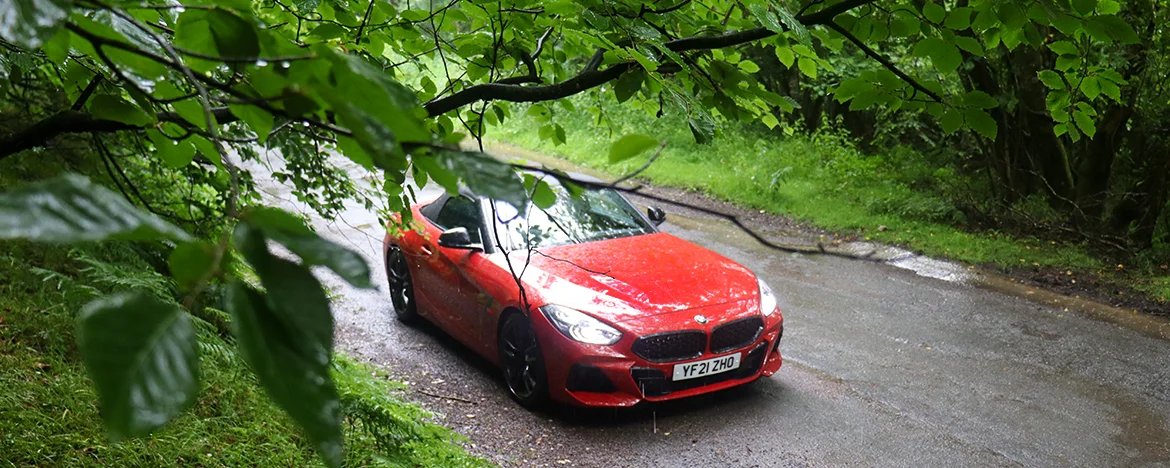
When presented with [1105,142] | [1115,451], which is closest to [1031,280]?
[1105,142]

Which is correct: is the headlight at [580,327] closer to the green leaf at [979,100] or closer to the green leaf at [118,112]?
the green leaf at [979,100]

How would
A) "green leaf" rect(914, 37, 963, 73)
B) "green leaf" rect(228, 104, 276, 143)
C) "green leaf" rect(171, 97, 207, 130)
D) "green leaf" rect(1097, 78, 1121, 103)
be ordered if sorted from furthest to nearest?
1. "green leaf" rect(1097, 78, 1121, 103)
2. "green leaf" rect(914, 37, 963, 73)
3. "green leaf" rect(171, 97, 207, 130)
4. "green leaf" rect(228, 104, 276, 143)

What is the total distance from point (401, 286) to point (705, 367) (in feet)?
10.9

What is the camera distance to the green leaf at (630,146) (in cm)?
98

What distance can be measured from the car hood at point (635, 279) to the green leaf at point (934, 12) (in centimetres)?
304

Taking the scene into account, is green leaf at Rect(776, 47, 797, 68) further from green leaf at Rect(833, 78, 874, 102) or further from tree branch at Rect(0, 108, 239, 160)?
tree branch at Rect(0, 108, 239, 160)

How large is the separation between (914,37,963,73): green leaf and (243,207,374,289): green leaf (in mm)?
2380

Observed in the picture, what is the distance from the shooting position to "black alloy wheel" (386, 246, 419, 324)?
7855 millimetres

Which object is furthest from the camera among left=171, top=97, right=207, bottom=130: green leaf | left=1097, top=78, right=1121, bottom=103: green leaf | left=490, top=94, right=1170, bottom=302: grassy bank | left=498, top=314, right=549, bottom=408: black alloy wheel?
left=490, top=94, right=1170, bottom=302: grassy bank

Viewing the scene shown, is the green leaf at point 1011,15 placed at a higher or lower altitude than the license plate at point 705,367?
higher

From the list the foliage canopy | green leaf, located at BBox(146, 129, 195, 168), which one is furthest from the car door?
green leaf, located at BBox(146, 129, 195, 168)

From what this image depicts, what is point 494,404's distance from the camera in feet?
20.4

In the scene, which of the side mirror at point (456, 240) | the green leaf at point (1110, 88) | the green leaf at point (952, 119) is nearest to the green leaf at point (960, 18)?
the green leaf at point (952, 119)

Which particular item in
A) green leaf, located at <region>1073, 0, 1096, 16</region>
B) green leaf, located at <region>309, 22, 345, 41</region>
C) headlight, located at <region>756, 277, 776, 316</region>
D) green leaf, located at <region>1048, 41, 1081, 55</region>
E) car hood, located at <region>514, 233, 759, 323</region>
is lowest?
headlight, located at <region>756, 277, 776, 316</region>
